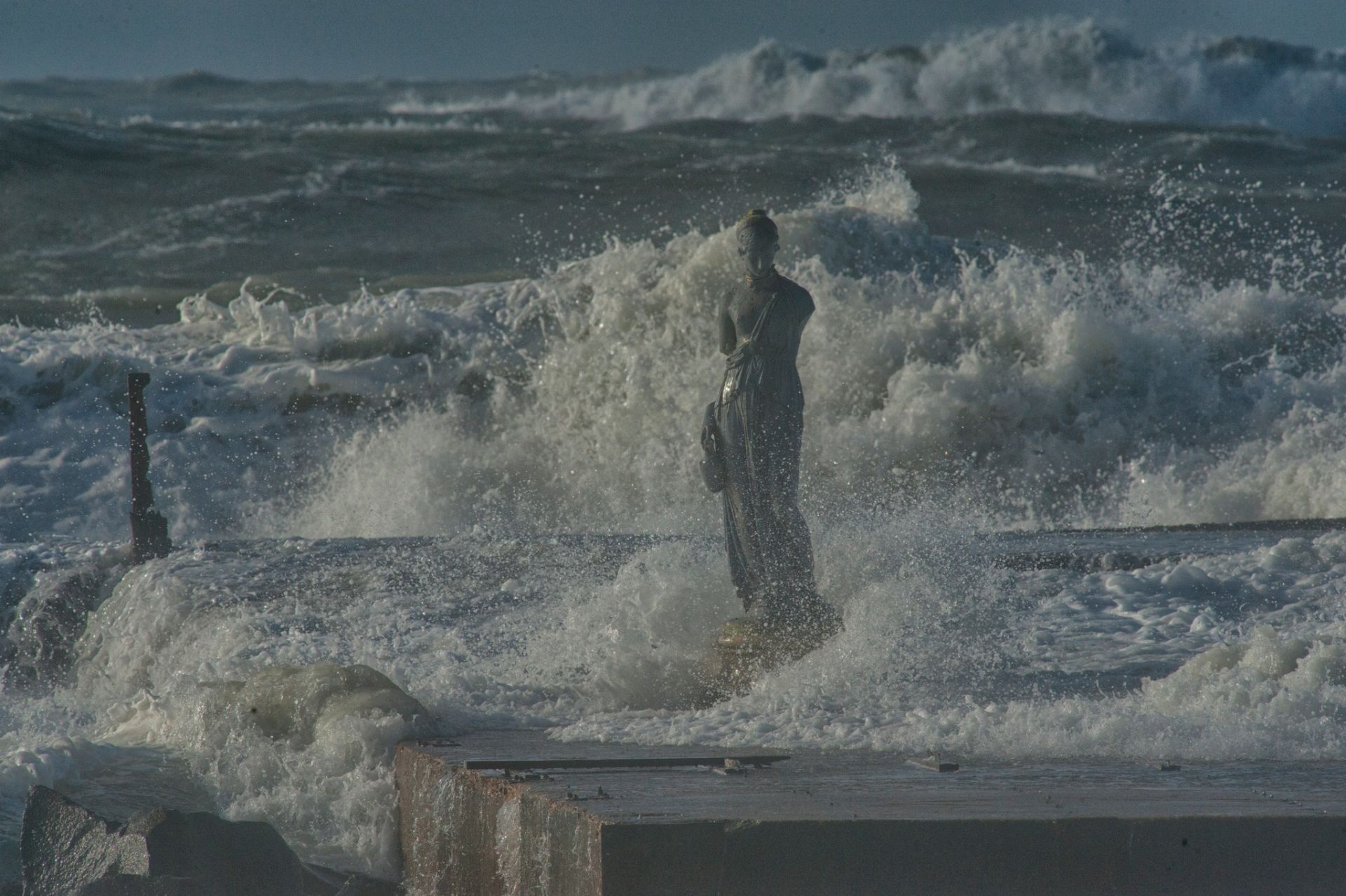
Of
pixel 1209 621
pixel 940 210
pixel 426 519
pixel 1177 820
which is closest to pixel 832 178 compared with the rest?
pixel 940 210

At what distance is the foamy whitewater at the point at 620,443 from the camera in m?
6.88

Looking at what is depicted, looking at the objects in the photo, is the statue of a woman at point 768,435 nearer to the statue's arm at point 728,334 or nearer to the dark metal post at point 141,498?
the statue's arm at point 728,334

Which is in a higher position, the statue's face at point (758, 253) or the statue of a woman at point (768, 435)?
the statue's face at point (758, 253)

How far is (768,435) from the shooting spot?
23.6ft

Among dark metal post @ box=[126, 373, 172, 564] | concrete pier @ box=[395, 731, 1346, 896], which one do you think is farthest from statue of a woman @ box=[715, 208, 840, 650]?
dark metal post @ box=[126, 373, 172, 564]

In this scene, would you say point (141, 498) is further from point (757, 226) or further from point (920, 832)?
point (920, 832)

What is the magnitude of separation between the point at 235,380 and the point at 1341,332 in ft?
41.1

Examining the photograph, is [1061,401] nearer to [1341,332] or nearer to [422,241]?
[1341,332]

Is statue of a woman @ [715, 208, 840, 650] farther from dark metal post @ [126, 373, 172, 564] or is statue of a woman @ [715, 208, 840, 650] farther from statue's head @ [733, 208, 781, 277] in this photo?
dark metal post @ [126, 373, 172, 564]

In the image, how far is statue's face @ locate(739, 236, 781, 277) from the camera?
713cm

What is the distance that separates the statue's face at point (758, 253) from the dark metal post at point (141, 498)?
5130 mm

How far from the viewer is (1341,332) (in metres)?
17.8

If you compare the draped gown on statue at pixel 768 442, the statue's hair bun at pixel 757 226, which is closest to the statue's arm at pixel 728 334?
the draped gown on statue at pixel 768 442

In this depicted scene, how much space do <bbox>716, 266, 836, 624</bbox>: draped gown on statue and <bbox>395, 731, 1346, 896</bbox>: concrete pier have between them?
2.16 meters
